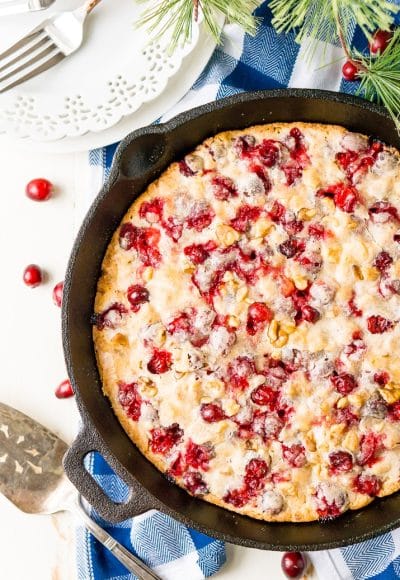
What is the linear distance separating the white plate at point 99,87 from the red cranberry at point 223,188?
1.84 ft

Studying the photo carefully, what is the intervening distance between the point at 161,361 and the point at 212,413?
29 cm

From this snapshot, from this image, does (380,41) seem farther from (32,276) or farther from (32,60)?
(32,276)

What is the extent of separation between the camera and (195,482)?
3.40 m

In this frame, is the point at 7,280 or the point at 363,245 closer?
the point at 363,245

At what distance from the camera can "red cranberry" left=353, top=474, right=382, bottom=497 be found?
11.0ft

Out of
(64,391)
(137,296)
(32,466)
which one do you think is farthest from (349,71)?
(32,466)

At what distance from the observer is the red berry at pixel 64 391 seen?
3.87m

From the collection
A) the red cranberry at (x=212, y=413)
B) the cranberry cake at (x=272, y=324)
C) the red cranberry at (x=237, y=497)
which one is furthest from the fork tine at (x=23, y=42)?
the red cranberry at (x=237, y=497)

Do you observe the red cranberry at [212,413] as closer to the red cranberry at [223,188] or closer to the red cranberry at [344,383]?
the red cranberry at [344,383]

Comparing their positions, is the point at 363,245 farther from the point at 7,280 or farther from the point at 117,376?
the point at 7,280

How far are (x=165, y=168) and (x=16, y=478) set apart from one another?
5.17 feet

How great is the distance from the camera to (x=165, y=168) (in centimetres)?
348

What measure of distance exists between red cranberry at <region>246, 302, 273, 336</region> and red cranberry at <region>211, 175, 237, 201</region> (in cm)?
44

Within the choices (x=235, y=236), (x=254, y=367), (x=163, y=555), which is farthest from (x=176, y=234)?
(x=163, y=555)
